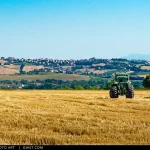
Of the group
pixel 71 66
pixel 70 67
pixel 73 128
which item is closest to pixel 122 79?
pixel 73 128

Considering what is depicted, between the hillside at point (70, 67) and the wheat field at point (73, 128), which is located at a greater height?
the wheat field at point (73, 128)

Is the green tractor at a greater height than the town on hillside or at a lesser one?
greater

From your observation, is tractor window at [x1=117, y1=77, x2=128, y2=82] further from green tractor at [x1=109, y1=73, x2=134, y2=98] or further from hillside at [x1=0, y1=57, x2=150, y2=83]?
hillside at [x1=0, y1=57, x2=150, y2=83]

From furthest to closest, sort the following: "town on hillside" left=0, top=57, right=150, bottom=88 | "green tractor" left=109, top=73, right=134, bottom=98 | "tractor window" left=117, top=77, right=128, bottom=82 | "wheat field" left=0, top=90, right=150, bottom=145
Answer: "town on hillside" left=0, top=57, right=150, bottom=88 → "tractor window" left=117, top=77, right=128, bottom=82 → "green tractor" left=109, top=73, right=134, bottom=98 → "wheat field" left=0, top=90, right=150, bottom=145

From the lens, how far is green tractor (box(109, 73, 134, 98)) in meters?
28.0

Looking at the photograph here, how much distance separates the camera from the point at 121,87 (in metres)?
28.9

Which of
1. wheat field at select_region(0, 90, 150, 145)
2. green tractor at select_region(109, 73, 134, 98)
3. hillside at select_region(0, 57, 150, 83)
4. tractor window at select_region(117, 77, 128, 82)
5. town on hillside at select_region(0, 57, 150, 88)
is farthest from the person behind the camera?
town on hillside at select_region(0, 57, 150, 88)

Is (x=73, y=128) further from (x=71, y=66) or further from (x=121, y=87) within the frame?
(x=71, y=66)

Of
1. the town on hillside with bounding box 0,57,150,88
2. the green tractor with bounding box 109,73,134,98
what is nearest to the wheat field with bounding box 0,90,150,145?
the green tractor with bounding box 109,73,134,98

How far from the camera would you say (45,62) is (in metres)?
184

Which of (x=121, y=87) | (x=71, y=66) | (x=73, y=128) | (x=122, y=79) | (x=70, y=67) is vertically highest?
(x=122, y=79)

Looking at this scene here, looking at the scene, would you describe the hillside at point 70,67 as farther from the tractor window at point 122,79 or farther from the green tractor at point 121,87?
the tractor window at point 122,79

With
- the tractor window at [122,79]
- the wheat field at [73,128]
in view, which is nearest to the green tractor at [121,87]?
the tractor window at [122,79]

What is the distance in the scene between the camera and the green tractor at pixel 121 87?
27953 millimetres
